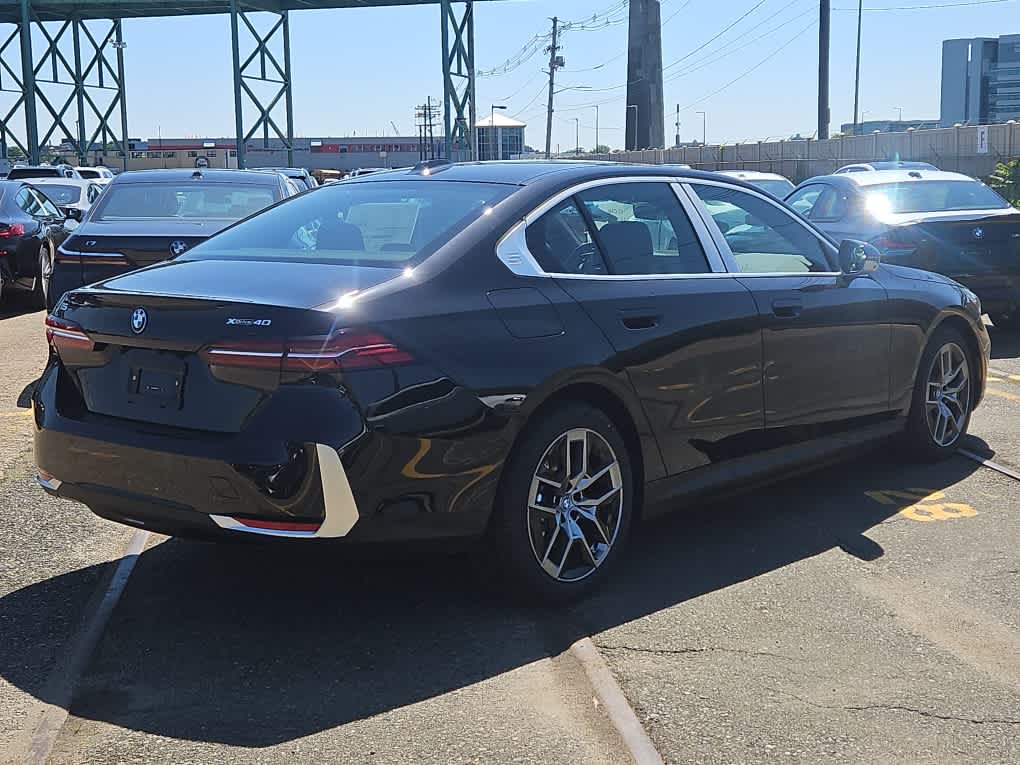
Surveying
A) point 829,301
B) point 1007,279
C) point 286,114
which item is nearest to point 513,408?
point 829,301

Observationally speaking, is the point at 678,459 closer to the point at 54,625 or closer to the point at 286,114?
the point at 54,625

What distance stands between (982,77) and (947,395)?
163m

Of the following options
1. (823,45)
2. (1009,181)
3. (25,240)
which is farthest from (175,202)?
(823,45)

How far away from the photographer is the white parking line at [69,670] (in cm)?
357

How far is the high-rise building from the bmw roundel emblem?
158 metres

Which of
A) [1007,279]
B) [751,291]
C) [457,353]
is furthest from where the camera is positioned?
[1007,279]

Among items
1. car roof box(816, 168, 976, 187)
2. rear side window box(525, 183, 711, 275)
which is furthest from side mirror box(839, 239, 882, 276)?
car roof box(816, 168, 976, 187)

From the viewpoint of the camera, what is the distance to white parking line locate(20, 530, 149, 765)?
A: 3568 mm

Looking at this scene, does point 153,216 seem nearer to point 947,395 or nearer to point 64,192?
point 947,395

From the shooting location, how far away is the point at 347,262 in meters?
4.59

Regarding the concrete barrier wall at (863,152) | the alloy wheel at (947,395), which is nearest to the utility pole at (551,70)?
the concrete barrier wall at (863,152)

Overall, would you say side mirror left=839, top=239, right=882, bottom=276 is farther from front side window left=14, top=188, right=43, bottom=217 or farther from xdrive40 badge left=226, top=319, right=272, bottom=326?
front side window left=14, top=188, right=43, bottom=217

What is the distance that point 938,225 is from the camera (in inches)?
436

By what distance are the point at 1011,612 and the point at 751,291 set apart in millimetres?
1704
